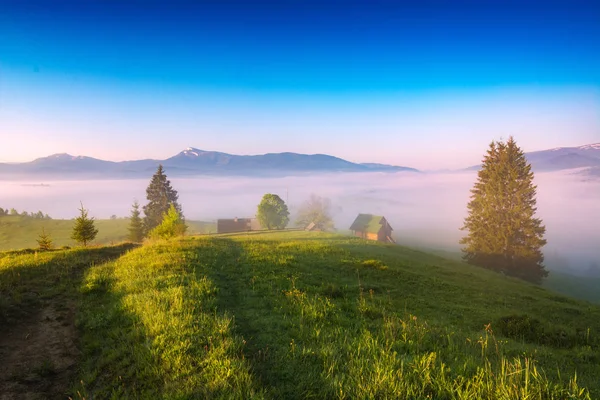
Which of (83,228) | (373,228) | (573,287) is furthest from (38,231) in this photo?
(573,287)

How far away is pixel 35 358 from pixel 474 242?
56081 mm

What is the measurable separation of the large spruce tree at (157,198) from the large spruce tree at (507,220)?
69.8 metres

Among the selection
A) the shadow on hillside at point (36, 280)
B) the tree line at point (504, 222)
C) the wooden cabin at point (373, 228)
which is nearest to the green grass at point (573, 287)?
the tree line at point (504, 222)

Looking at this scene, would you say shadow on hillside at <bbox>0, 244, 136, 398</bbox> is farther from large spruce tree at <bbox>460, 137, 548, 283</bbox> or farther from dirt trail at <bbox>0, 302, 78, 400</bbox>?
large spruce tree at <bbox>460, 137, 548, 283</bbox>

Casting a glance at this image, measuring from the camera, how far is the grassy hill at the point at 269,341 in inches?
207

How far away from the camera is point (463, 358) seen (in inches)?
257

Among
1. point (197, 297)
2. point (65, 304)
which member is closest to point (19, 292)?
point (65, 304)

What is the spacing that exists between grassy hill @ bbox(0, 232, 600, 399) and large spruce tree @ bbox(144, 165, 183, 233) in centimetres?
6214

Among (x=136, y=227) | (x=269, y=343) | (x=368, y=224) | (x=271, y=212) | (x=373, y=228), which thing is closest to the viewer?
(x=269, y=343)

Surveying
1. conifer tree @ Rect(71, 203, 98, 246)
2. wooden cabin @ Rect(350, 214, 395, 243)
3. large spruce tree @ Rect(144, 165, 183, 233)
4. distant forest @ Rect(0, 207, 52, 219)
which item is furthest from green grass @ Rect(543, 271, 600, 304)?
distant forest @ Rect(0, 207, 52, 219)

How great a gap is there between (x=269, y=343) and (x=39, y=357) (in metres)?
6.29

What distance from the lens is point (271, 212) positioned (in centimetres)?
9906

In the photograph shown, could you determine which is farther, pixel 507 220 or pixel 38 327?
pixel 507 220

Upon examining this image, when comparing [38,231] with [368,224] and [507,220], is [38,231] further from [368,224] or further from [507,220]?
[507,220]
